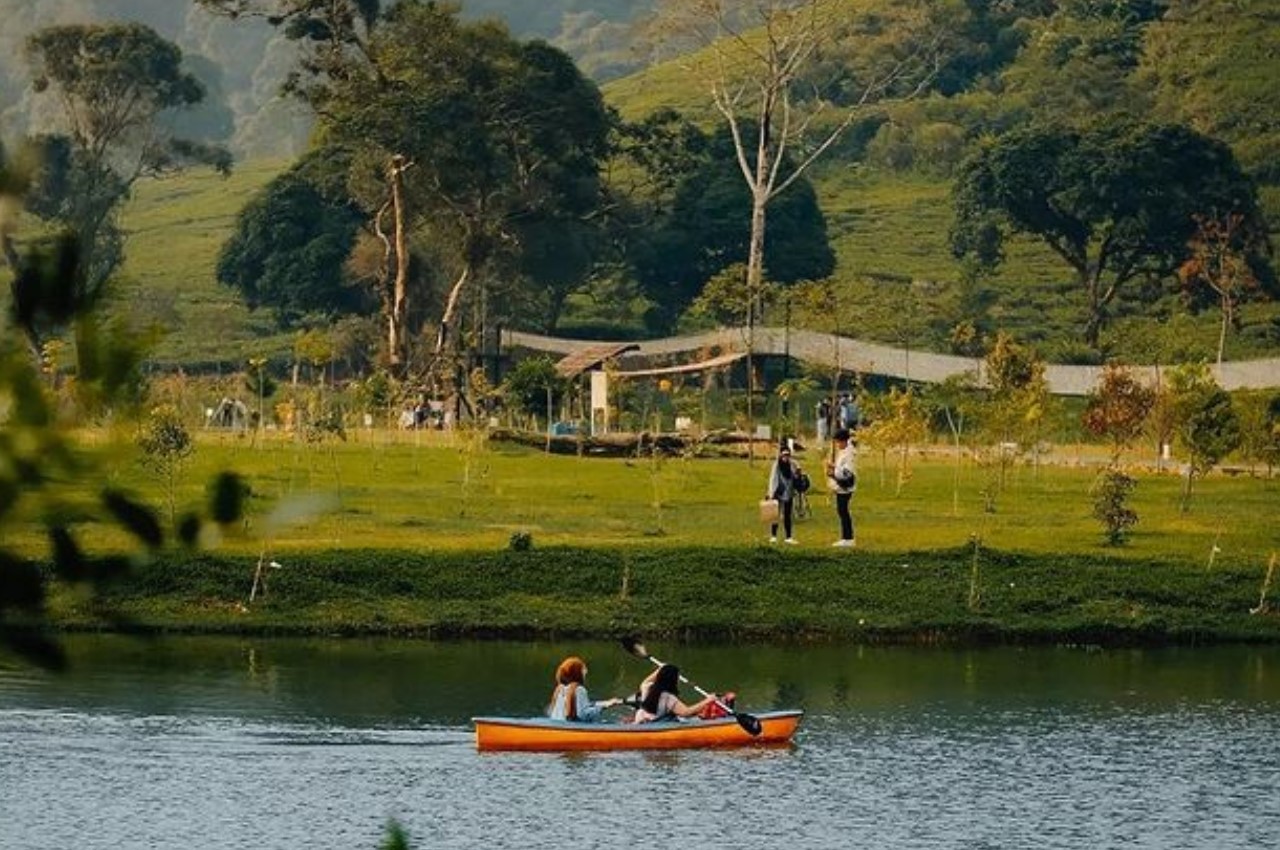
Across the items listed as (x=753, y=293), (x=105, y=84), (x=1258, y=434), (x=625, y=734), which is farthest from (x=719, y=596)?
(x=105, y=84)

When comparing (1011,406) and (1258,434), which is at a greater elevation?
(1011,406)

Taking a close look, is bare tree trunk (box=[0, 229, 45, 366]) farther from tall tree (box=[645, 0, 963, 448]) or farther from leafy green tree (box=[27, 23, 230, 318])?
tall tree (box=[645, 0, 963, 448])

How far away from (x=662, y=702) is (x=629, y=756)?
2.86 feet

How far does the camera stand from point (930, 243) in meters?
105

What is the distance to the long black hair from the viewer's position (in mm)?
32188

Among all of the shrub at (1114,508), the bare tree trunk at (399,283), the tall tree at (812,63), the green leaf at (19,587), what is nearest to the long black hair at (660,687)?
the shrub at (1114,508)

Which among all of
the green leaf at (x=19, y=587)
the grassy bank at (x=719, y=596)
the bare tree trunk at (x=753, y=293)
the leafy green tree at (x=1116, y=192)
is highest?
the leafy green tree at (x=1116, y=192)

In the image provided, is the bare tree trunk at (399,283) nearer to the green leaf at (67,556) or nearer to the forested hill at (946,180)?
the forested hill at (946,180)

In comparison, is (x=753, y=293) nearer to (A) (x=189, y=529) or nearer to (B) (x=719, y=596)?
(B) (x=719, y=596)

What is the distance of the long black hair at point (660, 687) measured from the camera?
1267 inches

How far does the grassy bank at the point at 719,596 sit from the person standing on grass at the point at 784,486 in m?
0.91

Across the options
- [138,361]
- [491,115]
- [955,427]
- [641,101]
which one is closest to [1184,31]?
[641,101]

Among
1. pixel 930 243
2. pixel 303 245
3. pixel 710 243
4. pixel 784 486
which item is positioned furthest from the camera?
pixel 930 243

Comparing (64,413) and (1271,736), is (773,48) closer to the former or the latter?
(1271,736)
